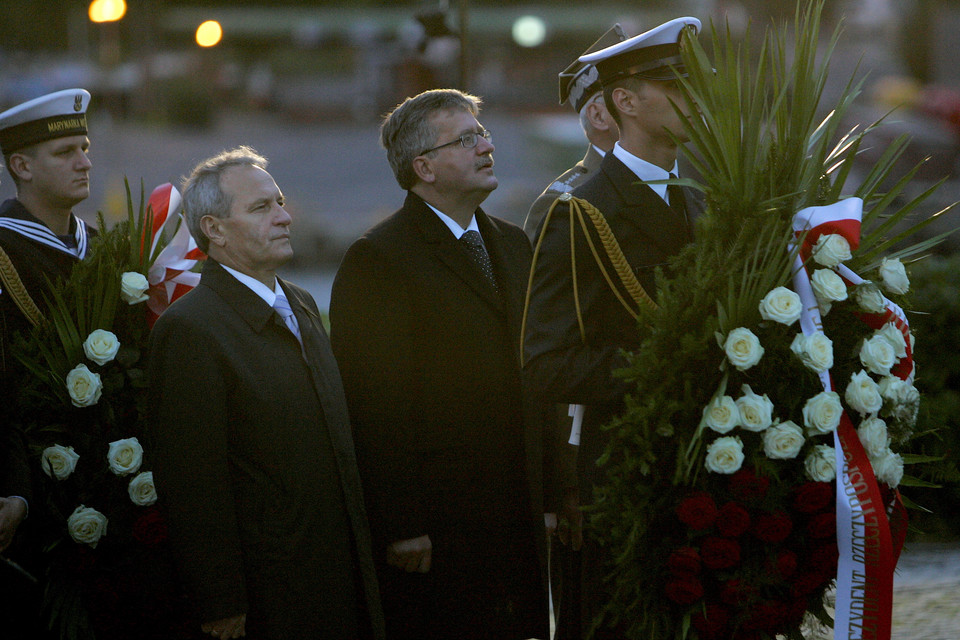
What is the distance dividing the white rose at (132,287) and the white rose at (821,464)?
2.12m

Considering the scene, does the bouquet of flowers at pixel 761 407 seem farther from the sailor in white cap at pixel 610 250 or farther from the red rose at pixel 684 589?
the sailor in white cap at pixel 610 250

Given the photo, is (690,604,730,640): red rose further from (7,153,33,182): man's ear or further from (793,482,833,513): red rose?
(7,153,33,182): man's ear

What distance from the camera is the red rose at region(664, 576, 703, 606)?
272 centimetres

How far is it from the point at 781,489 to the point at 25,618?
2.22 metres

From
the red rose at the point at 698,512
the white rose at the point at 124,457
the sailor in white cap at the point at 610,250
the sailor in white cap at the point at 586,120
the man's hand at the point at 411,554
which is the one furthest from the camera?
the sailor in white cap at the point at 586,120

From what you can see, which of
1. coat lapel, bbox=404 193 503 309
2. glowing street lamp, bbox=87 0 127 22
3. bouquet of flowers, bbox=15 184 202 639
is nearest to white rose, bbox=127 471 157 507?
bouquet of flowers, bbox=15 184 202 639

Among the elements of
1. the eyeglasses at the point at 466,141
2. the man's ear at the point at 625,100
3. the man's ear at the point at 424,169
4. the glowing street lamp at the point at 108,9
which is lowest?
the man's ear at the point at 424,169

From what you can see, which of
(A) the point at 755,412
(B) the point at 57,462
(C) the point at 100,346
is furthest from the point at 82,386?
(A) the point at 755,412

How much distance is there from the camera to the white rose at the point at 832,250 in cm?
282

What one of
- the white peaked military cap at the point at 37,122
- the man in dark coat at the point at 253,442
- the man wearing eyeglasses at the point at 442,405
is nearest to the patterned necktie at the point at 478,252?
the man wearing eyeglasses at the point at 442,405

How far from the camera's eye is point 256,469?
3195mm

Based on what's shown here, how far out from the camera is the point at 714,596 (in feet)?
9.16

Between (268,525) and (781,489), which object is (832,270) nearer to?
(781,489)

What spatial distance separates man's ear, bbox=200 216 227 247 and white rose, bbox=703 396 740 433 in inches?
58.1
